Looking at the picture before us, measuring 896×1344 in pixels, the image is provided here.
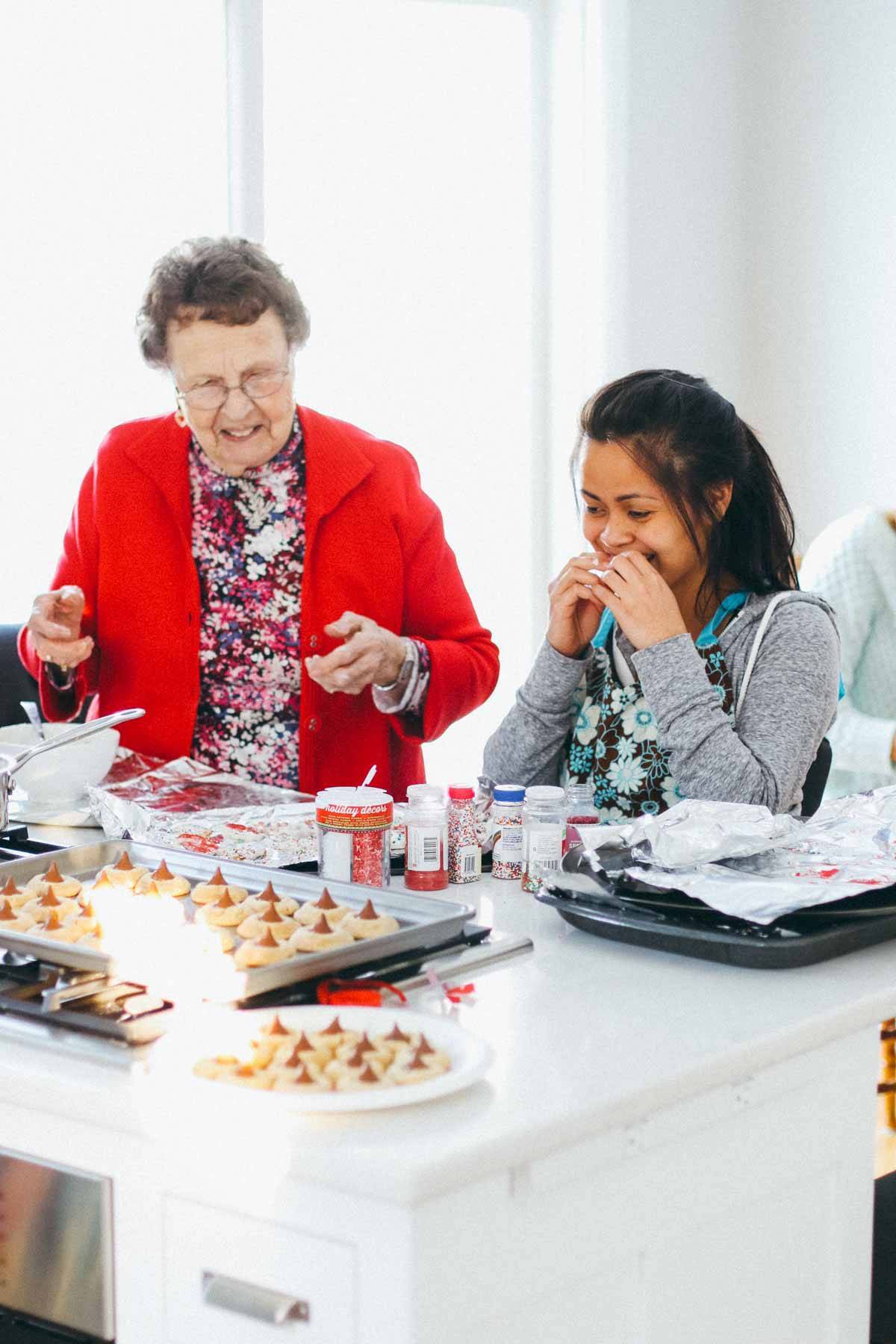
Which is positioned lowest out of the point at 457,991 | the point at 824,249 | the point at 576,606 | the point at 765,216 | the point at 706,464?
the point at 457,991

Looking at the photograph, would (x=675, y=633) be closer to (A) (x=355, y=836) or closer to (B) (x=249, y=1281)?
(A) (x=355, y=836)

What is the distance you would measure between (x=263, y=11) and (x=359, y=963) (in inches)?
111

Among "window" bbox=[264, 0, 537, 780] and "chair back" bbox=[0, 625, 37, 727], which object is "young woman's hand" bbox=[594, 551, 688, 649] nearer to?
"chair back" bbox=[0, 625, 37, 727]

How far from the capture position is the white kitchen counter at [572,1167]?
862 mm

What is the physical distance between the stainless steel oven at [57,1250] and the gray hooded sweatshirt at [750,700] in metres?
0.82

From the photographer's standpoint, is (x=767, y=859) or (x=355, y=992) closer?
(x=355, y=992)

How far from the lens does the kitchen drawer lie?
88 centimetres

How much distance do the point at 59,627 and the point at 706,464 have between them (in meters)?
0.87

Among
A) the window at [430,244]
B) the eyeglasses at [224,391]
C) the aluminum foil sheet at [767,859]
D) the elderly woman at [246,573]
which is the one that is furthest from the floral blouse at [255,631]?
the window at [430,244]

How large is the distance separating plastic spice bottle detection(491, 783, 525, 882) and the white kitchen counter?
29cm

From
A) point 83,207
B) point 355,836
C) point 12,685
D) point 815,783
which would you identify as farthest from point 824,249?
point 355,836

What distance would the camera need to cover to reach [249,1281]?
3.02 ft

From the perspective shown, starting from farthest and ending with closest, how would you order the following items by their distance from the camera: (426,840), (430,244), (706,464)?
(430,244) < (706,464) < (426,840)

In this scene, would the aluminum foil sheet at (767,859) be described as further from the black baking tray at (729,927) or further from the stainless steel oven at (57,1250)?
the stainless steel oven at (57,1250)
